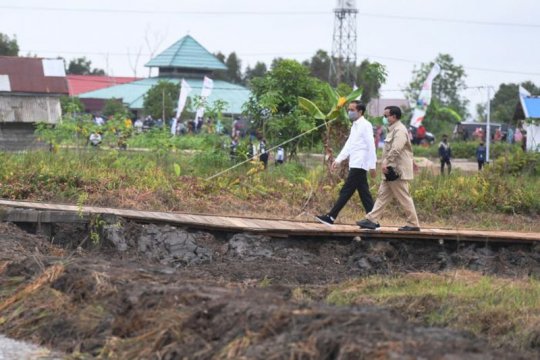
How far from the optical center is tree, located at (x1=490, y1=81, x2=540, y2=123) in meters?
66.6

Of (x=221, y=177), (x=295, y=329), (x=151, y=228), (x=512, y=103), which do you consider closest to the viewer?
(x=295, y=329)

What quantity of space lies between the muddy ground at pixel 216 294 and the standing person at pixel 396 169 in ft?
1.27

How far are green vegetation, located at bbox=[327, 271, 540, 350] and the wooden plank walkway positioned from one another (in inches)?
93.9

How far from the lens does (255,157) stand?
63.3 feet

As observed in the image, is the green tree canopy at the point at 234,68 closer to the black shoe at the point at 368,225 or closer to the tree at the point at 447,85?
the tree at the point at 447,85

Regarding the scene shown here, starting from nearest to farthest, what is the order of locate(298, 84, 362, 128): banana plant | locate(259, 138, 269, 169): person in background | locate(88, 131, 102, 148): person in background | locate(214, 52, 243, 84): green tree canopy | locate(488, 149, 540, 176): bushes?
1. locate(298, 84, 362, 128): banana plant
2. locate(259, 138, 269, 169): person in background
3. locate(88, 131, 102, 148): person in background
4. locate(488, 149, 540, 176): bushes
5. locate(214, 52, 243, 84): green tree canopy

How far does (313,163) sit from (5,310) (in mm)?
13202

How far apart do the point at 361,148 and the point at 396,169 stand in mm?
621

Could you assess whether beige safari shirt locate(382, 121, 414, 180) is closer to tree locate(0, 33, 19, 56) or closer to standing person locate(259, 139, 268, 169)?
standing person locate(259, 139, 268, 169)

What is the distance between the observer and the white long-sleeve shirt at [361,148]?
1384 centimetres

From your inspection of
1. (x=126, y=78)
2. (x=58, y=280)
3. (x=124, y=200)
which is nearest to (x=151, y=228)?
(x=124, y=200)

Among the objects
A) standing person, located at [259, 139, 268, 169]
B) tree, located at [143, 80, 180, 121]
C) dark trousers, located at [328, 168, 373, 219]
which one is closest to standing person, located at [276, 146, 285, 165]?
standing person, located at [259, 139, 268, 169]

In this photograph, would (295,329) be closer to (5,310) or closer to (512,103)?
(5,310)

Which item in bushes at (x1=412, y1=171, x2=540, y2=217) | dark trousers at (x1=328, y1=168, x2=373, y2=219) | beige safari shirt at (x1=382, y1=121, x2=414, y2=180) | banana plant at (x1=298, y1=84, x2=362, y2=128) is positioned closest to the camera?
beige safari shirt at (x1=382, y1=121, x2=414, y2=180)
